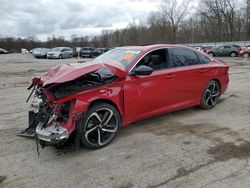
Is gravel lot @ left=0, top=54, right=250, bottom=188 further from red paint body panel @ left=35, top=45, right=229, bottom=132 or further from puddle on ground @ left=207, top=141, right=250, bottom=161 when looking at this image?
red paint body panel @ left=35, top=45, right=229, bottom=132

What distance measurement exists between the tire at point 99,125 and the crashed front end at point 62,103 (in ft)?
0.57

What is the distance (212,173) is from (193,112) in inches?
115

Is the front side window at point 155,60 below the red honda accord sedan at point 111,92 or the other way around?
the other way around

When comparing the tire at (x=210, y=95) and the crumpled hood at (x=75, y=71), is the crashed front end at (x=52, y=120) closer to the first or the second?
the crumpled hood at (x=75, y=71)

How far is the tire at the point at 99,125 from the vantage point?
14.1ft

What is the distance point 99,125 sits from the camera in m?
4.50

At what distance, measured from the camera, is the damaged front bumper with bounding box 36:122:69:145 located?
3953mm

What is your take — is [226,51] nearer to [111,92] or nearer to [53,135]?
[111,92]

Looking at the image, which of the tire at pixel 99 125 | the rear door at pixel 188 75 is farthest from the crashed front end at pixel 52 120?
the rear door at pixel 188 75

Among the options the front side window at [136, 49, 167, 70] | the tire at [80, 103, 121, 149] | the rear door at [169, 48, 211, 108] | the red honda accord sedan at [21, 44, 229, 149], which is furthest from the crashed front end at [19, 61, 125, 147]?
the rear door at [169, 48, 211, 108]

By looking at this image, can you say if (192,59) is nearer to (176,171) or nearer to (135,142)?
(135,142)

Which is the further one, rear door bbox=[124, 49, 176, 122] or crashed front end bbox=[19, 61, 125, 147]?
rear door bbox=[124, 49, 176, 122]

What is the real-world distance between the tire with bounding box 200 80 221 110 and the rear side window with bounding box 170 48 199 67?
0.72 meters

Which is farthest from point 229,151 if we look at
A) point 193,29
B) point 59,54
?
point 193,29
